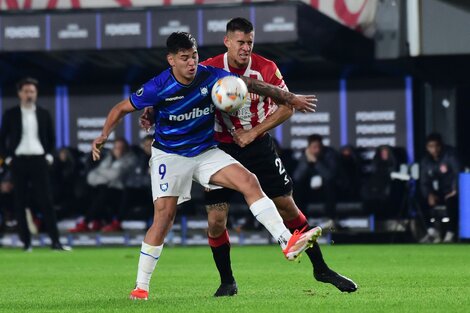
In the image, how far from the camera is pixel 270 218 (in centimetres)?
945

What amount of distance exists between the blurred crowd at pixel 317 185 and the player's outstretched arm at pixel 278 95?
10.6 m

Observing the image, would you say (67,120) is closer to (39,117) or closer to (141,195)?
(141,195)

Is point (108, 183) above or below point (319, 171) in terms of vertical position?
below

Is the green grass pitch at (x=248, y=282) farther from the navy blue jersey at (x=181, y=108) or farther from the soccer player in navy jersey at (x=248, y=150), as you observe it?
the navy blue jersey at (x=181, y=108)

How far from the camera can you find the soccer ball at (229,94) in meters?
9.56

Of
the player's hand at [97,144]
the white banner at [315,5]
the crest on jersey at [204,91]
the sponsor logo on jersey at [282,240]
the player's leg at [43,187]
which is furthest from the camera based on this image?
the white banner at [315,5]

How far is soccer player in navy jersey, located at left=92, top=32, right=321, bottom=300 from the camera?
31.9 ft

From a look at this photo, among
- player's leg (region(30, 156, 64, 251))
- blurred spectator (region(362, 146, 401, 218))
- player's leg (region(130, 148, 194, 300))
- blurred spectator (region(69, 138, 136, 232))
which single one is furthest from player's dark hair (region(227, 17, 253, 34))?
blurred spectator (region(69, 138, 136, 232))

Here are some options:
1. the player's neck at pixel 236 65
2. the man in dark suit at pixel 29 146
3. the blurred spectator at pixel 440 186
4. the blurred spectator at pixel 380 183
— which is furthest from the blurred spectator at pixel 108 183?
the player's neck at pixel 236 65

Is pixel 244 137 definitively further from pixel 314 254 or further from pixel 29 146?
→ pixel 29 146

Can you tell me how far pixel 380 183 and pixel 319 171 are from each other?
949mm

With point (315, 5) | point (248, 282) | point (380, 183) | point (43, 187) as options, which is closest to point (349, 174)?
point (380, 183)

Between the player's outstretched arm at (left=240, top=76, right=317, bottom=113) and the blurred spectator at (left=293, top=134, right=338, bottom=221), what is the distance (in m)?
10.8

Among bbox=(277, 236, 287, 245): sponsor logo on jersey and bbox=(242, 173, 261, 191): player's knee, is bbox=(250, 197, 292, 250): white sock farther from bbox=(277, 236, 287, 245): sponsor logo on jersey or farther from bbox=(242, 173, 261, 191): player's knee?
bbox=(242, 173, 261, 191): player's knee
